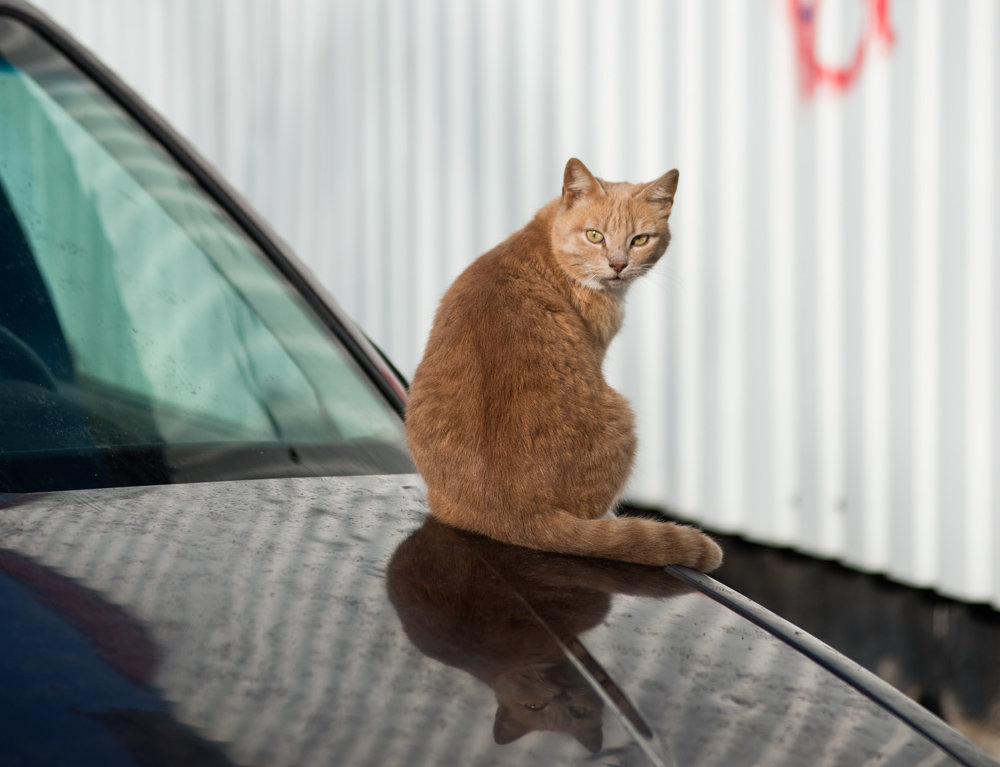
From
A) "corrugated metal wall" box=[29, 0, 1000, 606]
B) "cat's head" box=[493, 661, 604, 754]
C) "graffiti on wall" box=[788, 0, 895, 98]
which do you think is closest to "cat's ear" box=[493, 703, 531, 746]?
"cat's head" box=[493, 661, 604, 754]

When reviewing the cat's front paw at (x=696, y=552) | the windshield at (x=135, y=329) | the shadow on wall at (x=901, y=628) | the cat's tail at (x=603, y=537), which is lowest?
the shadow on wall at (x=901, y=628)

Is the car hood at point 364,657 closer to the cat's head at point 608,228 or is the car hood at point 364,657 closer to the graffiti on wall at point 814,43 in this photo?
the cat's head at point 608,228

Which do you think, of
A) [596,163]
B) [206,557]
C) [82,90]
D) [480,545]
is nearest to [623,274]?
[480,545]

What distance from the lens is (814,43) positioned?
11.5 ft

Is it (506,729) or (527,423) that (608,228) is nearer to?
(527,423)

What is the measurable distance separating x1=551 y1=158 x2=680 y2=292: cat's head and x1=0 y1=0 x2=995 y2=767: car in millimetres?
516

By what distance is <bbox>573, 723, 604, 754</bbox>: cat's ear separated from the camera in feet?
2.64

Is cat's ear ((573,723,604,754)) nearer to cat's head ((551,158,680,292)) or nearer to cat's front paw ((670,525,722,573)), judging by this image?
cat's front paw ((670,525,722,573))

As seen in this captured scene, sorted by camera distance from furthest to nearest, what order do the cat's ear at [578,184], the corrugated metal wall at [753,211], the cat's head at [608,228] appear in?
1. the corrugated metal wall at [753,211]
2. the cat's ear at [578,184]
3. the cat's head at [608,228]

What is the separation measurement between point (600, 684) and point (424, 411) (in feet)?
2.34

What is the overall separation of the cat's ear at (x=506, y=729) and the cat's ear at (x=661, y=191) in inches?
62.0

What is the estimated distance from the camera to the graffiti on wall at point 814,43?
129 inches

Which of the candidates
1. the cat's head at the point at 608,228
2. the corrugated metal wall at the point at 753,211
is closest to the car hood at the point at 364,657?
the cat's head at the point at 608,228

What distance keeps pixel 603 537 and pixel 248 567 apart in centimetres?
51
